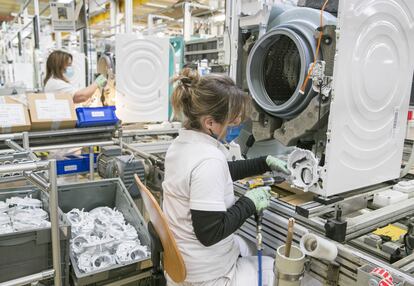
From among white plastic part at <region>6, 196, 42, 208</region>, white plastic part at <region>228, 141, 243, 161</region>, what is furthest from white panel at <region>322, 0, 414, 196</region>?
white plastic part at <region>6, 196, 42, 208</region>

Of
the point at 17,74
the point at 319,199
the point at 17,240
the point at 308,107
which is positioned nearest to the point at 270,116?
the point at 308,107

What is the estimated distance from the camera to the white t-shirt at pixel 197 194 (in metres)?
1.25

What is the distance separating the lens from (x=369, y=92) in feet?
4.90

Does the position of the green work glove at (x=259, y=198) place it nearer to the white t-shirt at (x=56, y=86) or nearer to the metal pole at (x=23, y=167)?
the metal pole at (x=23, y=167)

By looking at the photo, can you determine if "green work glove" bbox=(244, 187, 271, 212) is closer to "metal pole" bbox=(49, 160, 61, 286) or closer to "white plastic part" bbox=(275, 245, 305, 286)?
"white plastic part" bbox=(275, 245, 305, 286)

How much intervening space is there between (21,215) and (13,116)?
3.38ft

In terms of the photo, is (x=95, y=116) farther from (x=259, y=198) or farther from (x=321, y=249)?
(x=321, y=249)

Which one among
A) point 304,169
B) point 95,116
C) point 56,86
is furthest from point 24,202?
point 56,86

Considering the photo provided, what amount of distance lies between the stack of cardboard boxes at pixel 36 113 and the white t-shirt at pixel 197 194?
5.85 feet

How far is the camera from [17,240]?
5.64ft

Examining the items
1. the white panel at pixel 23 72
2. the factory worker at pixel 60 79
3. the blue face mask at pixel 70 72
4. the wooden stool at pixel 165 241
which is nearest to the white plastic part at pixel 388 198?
the wooden stool at pixel 165 241

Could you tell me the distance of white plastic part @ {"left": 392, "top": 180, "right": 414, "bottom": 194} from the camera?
1.69m

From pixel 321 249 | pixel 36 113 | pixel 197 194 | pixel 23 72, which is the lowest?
pixel 321 249

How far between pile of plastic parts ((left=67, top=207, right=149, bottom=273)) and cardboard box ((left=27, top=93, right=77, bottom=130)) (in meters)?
0.83
